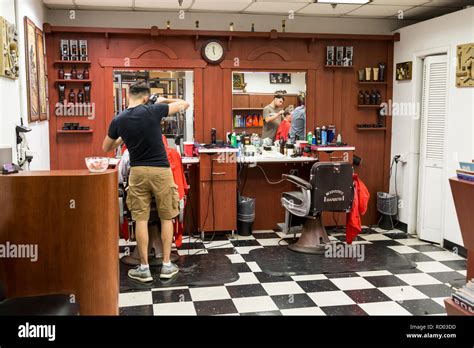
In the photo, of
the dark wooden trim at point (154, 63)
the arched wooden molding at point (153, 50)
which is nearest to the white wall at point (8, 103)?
the dark wooden trim at point (154, 63)

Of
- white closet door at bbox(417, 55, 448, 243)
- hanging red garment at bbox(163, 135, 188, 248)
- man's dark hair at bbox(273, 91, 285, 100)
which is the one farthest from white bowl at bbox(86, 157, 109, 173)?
white closet door at bbox(417, 55, 448, 243)

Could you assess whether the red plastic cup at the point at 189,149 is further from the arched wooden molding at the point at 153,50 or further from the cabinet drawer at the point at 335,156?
the cabinet drawer at the point at 335,156

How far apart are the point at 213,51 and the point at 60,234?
12.7 feet

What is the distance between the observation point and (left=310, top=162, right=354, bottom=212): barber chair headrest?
194 inches

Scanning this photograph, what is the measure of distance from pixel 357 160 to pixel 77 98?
11.8ft

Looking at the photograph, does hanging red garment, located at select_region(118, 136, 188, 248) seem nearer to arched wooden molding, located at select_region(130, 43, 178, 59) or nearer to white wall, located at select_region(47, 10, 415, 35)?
arched wooden molding, located at select_region(130, 43, 178, 59)

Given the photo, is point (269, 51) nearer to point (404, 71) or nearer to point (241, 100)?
point (241, 100)

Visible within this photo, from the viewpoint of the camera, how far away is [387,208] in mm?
6270

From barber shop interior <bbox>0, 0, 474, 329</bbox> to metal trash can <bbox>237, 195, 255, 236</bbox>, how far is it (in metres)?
0.04

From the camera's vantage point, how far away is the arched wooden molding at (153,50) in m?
5.83

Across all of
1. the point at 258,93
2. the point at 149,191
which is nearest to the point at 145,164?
the point at 149,191

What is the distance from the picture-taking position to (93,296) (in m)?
2.75

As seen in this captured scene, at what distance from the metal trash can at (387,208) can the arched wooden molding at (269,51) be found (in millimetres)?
2210

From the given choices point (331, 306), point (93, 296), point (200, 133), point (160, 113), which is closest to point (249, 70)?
point (200, 133)
